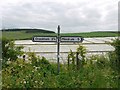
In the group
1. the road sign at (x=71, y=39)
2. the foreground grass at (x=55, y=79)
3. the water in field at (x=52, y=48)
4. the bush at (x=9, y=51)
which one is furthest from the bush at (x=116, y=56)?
the bush at (x=9, y=51)

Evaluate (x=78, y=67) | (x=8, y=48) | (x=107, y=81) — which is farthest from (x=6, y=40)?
(x=107, y=81)

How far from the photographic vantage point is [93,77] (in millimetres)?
7031

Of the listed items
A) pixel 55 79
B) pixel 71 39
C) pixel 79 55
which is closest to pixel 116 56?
pixel 79 55

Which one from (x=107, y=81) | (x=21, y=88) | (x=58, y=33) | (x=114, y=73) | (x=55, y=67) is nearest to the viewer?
(x=21, y=88)

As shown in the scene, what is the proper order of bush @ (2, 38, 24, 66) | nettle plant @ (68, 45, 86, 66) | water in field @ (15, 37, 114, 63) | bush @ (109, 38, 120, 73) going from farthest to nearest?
water in field @ (15, 37, 114, 63), bush @ (2, 38, 24, 66), nettle plant @ (68, 45, 86, 66), bush @ (109, 38, 120, 73)

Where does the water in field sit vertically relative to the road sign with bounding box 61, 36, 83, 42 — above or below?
below

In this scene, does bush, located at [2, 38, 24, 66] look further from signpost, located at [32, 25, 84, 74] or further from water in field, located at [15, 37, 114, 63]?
signpost, located at [32, 25, 84, 74]

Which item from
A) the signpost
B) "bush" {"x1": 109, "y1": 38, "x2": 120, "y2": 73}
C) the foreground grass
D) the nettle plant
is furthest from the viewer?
the nettle plant

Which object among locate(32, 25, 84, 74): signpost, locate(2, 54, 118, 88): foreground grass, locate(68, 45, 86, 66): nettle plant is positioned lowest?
locate(2, 54, 118, 88): foreground grass

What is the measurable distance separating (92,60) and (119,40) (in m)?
1.34

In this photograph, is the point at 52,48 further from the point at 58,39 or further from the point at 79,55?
the point at 58,39

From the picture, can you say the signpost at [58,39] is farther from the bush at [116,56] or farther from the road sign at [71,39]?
the bush at [116,56]

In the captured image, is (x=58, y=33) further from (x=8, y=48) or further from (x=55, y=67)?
(x=8, y=48)

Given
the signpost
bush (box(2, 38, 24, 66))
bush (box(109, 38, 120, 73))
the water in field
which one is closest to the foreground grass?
bush (box(109, 38, 120, 73))
